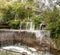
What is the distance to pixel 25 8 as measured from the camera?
2214 centimetres

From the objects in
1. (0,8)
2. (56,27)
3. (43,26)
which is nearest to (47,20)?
(43,26)

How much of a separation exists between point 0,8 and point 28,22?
4496 millimetres

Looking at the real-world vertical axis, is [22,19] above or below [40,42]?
above

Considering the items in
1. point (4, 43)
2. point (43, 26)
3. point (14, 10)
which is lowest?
point (4, 43)

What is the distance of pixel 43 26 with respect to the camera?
59.2 ft

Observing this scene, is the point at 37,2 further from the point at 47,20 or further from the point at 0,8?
the point at 47,20

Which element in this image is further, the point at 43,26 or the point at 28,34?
the point at 43,26

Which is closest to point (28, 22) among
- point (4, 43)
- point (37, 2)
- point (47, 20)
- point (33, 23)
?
point (33, 23)

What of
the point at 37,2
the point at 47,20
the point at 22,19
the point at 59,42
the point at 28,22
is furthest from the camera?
the point at 37,2

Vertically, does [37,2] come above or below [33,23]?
above

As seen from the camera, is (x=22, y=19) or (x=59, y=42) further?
(x=22, y=19)

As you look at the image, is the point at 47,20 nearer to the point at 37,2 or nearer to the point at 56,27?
the point at 56,27

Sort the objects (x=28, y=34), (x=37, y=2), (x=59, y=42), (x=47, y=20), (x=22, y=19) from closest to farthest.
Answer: (x=59, y=42) < (x=28, y=34) < (x=47, y=20) < (x=22, y=19) < (x=37, y=2)

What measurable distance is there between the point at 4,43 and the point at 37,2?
10.3 metres
